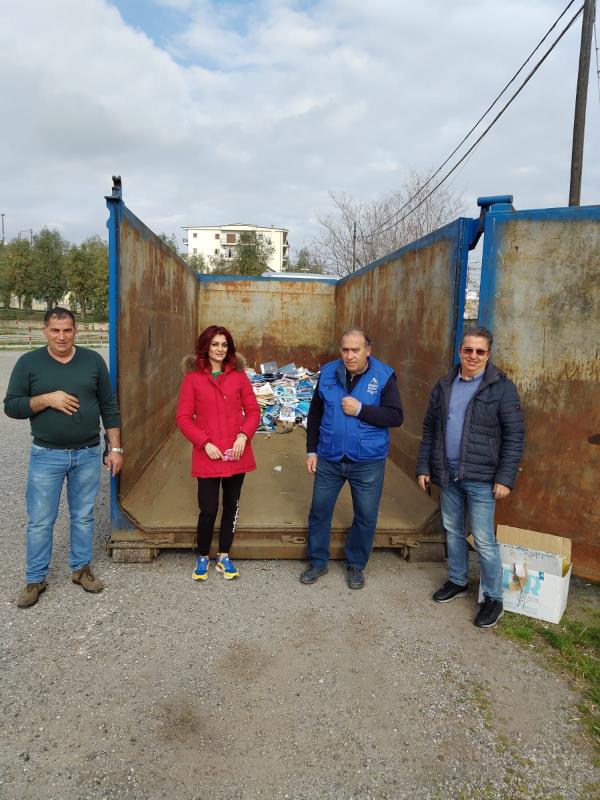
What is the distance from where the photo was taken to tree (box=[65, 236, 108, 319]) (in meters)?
36.6

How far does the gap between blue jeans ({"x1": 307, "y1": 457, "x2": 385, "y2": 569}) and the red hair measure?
0.89 m

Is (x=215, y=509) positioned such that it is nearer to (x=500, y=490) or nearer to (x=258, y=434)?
(x=500, y=490)

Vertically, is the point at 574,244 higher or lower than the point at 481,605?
higher

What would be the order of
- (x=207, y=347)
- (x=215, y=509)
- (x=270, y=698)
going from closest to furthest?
1. (x=270, y=698)
2. (x=207, y=347)
3. (x=215, y=509)

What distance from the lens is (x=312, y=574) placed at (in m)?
3.43

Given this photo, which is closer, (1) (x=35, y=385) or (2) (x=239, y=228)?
(1) (x=35, y=385)

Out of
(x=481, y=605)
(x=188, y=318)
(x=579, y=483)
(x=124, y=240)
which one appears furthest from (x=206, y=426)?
(x=188, y=318)

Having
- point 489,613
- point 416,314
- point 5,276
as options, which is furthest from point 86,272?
point 489,613

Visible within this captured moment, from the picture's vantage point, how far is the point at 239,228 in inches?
2997

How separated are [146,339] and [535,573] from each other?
3.41 meters

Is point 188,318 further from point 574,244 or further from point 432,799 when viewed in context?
point 432,799

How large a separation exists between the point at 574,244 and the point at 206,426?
2500mm

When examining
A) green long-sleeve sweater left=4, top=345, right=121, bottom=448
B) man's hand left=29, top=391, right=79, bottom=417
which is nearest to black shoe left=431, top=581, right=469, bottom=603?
green long-sleeve sweater left=4, top=345, right=121, bottom=448

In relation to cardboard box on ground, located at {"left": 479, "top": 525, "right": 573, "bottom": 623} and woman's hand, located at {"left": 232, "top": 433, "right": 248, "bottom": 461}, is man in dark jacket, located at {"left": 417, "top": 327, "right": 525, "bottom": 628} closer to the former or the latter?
cardboard box on ground, located at {"left": 479, "top": 525, "right": 573, "bottom": 623}
